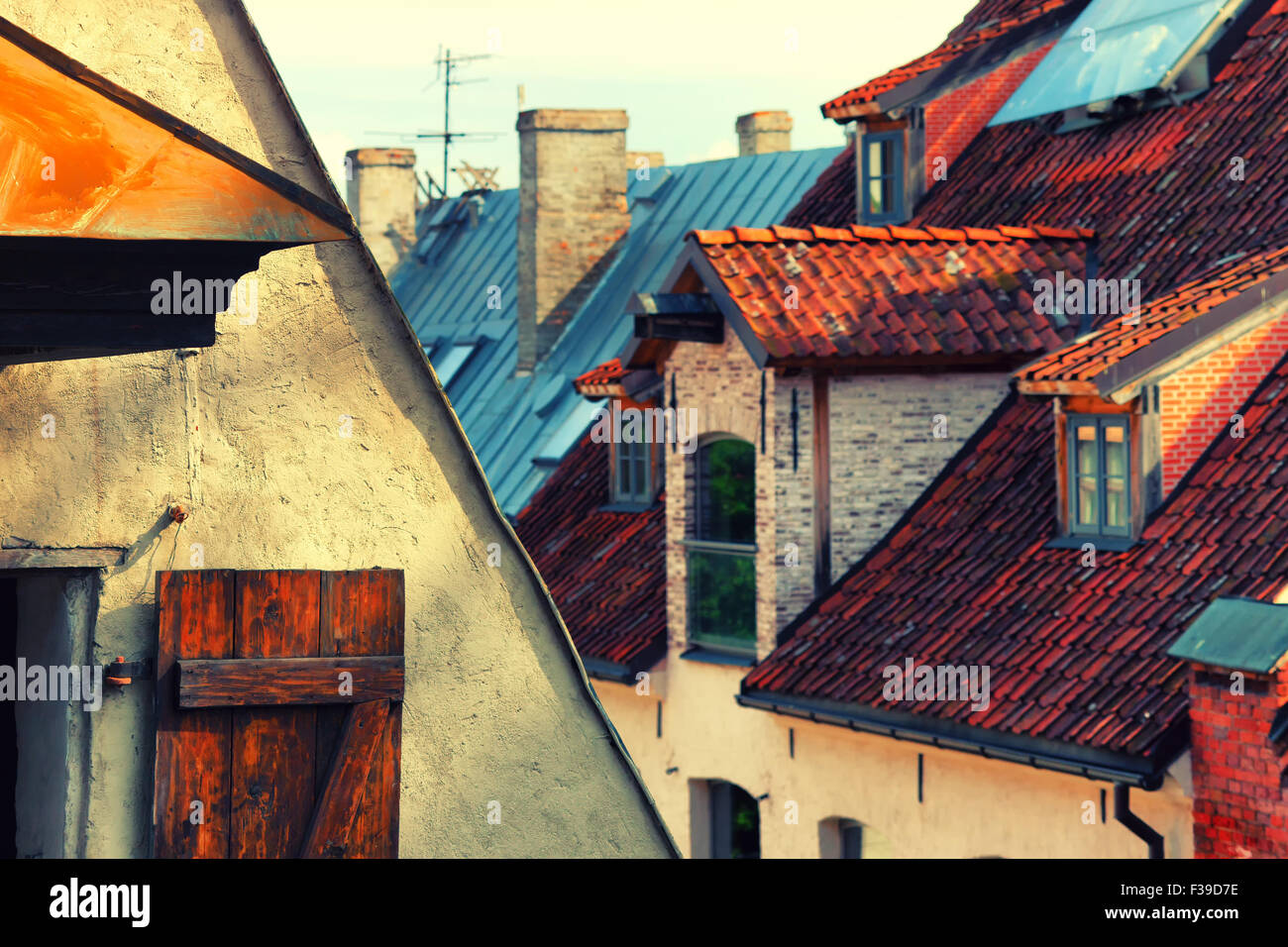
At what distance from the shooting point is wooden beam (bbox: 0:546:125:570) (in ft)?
22.7

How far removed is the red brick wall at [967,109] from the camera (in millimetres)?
18078

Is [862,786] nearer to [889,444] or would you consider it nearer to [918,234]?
[889,444]

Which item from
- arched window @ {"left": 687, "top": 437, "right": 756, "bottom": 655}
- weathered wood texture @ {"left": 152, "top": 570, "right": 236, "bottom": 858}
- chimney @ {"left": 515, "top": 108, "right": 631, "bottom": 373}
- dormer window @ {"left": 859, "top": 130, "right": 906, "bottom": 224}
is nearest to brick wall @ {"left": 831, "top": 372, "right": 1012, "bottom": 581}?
arched window @ {"left": 687, "top": 437, "right": 756, "bottom": 655}

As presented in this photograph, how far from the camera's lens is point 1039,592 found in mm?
13578

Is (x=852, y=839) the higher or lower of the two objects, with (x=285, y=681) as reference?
lower

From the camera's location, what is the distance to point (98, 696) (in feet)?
23.1

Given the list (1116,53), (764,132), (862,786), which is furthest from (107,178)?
(764,132)

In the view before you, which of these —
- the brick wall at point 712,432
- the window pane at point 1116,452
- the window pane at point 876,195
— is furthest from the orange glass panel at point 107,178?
the window pane at point 876,195

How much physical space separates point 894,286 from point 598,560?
516cm

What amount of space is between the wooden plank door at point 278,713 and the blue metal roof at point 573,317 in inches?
686

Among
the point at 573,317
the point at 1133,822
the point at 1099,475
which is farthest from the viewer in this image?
the point at 573,317

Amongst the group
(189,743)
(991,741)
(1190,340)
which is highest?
(1190,340)

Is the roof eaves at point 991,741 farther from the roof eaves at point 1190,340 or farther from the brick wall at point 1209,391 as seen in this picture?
the roof eaves at point 1190,340

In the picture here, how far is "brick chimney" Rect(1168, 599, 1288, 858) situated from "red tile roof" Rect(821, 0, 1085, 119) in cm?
806
